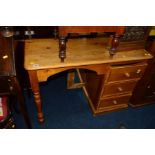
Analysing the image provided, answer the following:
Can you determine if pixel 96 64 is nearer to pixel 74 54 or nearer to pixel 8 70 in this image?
pixel 74 54

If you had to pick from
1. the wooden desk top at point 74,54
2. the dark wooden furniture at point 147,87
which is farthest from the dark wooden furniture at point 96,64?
the dark wooden furniture at point 147,87

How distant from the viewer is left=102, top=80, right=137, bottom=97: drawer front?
152 centimetres

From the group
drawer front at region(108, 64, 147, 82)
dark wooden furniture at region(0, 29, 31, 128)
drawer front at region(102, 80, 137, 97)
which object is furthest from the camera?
drawer front at region(102, 80, 137, 97)

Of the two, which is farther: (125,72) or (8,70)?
(125,72)

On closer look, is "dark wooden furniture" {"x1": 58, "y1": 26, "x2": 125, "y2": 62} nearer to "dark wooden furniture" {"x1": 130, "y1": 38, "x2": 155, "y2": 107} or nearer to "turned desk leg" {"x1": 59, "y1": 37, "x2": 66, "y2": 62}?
"turned desk leg" {"x1": 59, "y1": 37, "x2": 66, "y2": 62}

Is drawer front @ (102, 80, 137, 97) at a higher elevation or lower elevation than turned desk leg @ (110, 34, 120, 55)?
lower

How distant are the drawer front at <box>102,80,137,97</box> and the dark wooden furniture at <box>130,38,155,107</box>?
0.48 ft

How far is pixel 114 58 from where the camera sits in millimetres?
1316

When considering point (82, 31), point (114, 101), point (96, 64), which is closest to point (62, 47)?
point (82, 31)

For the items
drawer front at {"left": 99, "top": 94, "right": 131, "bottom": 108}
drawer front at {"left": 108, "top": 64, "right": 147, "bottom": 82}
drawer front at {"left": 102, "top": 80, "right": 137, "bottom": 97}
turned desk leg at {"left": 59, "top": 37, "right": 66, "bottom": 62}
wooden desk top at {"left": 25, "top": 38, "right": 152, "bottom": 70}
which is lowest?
drawer front at {"left": 99, "top": 94, "right": 131, "bottom": 108}

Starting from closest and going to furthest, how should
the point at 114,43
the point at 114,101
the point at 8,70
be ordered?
the point at 8,70
the point at 114,43
the point at 114,101

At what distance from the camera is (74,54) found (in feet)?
4.25

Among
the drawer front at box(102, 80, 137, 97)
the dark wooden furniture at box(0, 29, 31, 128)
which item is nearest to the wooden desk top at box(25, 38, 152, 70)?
the dark wooden furniture at box(0, 29, 31, 128)

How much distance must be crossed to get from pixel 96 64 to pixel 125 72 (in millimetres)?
292
